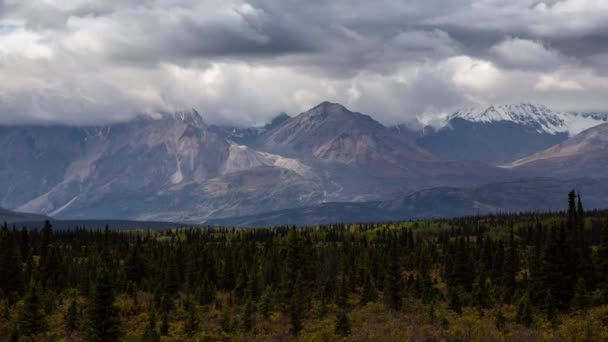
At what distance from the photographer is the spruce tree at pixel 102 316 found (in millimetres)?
66375

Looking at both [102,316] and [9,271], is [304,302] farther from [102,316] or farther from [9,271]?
[9,271]

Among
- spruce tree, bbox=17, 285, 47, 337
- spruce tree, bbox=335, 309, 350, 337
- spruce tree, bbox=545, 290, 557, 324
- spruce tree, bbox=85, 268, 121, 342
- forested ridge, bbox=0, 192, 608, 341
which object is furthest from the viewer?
spruce tree, bbox=17, 285, 47, 337

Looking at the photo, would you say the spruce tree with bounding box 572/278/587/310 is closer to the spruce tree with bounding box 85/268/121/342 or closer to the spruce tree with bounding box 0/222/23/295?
the spruce tree with bounding box 85/268/121/342

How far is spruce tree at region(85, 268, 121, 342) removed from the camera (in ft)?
218

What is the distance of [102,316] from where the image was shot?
6712 centimetres

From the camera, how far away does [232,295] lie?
390 ft

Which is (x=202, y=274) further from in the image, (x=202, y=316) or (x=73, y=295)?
(x=202, y=316)

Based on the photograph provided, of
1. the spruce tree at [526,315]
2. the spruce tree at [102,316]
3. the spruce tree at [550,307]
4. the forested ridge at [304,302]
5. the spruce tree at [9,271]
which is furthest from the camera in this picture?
the spruce tree at [9,271]

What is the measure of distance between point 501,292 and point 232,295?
41.8 meters

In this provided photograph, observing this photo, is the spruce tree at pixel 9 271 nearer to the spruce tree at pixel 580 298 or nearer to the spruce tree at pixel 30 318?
the spruce tree at pixel 30 318

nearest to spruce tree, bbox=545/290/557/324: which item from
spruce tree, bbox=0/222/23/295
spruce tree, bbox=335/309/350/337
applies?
spruce tree, bbox=335/309/350/337

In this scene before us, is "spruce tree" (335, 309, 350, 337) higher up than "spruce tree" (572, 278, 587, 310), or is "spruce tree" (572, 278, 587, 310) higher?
"spruce tree" (572, 278, 587, 310)

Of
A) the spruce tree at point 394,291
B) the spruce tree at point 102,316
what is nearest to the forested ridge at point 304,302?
the spruce tree at point 102,316

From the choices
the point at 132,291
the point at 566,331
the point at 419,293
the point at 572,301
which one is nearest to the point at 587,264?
the point at 572,301
